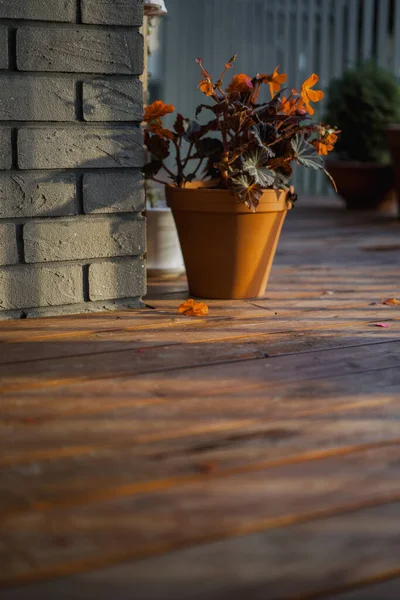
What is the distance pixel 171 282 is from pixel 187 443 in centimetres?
136

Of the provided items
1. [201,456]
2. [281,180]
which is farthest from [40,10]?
[201,456]

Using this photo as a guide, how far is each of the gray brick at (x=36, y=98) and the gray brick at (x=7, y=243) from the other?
26 cm

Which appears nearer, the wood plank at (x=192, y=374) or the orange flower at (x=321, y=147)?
the wood plank at (x=192, y=374)

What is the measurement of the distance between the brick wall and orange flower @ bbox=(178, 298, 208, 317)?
178mm

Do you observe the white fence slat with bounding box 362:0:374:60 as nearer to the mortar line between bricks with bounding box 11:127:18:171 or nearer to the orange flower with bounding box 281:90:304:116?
the orange flower with bounding box 281:90:304:116

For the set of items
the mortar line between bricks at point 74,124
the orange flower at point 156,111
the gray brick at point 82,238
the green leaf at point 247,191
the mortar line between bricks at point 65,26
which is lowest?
the gray brick at point 82,238

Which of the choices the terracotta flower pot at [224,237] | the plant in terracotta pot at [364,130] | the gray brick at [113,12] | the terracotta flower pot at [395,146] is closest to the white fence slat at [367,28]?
the plant in terracotta pot at [364,130]

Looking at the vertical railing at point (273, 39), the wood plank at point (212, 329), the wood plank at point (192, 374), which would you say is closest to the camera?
the wood plank at point (192, 374)

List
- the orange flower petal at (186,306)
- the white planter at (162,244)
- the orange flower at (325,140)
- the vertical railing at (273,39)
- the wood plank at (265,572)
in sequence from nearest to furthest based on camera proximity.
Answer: the wood plank at (265,572) < the orange flower petal at (186,306) < the orange flower at (325,140) < the white planter at (162,244) < the vertical railing at (273,39)

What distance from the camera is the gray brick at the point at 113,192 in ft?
6.82

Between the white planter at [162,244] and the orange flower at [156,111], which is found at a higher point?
the orange flower at [156,111]

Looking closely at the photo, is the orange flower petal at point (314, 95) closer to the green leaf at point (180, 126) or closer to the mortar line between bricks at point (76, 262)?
the green leaf at point (180, 126)

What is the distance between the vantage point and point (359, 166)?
4887 millimetres

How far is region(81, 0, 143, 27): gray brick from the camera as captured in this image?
6.53 ft
